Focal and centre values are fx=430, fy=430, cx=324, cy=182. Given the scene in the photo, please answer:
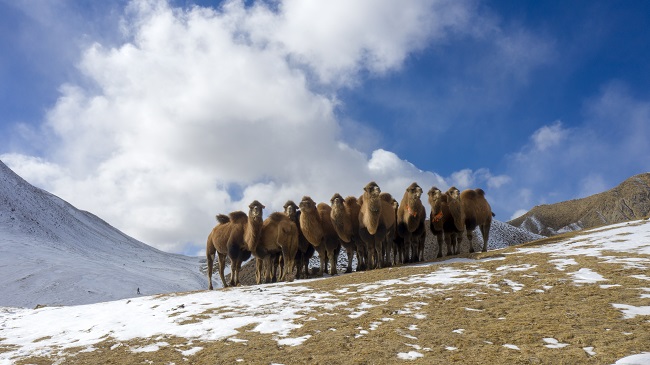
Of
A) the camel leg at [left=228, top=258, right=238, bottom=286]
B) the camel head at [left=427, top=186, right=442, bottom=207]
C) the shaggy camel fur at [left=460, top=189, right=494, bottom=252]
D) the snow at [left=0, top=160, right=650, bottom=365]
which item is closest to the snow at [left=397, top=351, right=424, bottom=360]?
the snow at [left=0, top=160, right=650, bottom=365]

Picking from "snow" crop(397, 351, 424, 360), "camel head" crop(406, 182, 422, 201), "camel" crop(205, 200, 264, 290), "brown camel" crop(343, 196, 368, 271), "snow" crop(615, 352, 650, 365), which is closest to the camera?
"snow" crop(615, 352, 650, 365)

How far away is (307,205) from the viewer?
19.0 metres

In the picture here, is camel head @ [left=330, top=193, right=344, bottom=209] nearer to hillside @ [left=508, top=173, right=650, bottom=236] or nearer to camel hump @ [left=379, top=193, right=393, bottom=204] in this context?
camel hump @ [left=379, top=193, right=393, bottom=204]

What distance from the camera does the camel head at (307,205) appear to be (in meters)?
18.9

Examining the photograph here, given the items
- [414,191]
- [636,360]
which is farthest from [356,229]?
[636,360]

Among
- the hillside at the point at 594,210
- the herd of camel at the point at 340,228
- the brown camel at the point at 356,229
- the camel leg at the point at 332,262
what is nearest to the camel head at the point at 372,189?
the herd of camel at the point at 340,228

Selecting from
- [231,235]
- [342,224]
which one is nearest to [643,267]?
[342,224]

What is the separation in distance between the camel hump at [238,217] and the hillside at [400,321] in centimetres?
633

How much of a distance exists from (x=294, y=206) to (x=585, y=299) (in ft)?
42.8

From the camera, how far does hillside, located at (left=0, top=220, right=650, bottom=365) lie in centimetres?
666

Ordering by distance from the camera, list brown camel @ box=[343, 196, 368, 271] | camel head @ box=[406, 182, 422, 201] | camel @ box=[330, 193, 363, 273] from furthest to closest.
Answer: brown camel @ box=[343, 196, 368, 271] → camel head @ box=[406, 182, 422, 201] → camel @ box=[330, 193, 363, 273]

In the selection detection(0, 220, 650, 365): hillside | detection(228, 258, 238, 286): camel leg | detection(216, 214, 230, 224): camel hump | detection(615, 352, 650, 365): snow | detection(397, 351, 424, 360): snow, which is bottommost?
detection(615, 352, 650, 365): snow

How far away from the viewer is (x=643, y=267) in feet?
35.4

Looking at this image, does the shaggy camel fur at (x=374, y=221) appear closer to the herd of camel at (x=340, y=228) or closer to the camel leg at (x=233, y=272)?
the herd of camel at (x=340, y=228)
